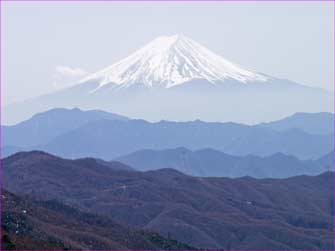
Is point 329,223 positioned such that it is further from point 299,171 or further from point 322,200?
point 299,171

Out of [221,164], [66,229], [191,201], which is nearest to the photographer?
[66,229]

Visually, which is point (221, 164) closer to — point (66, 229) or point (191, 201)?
point (191, 201)

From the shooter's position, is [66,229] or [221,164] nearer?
[66,229]

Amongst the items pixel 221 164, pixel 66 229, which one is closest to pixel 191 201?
pixel 66 229

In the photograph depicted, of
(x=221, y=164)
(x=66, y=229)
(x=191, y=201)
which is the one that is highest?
(x=221, y=164)

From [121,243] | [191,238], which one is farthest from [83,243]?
[191,238]

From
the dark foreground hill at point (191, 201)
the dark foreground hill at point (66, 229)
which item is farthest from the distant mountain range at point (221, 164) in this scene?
the dark foreground hill at point (66, 229)

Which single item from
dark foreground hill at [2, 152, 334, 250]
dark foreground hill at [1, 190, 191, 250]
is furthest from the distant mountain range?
dark foreground hill at [1, 190, 191, 250]

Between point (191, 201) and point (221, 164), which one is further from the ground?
point (221, 164)

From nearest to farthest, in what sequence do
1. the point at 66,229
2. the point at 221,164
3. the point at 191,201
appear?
1. the point at 66,229
2. the point at 191,201
3. the point at 221,164
